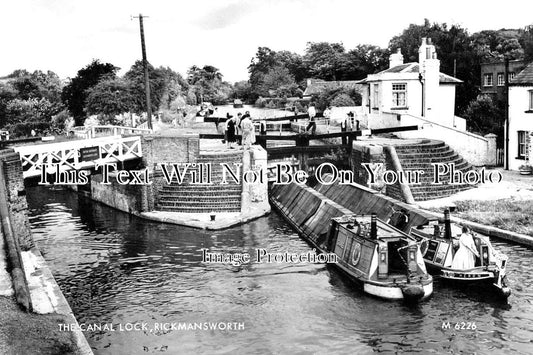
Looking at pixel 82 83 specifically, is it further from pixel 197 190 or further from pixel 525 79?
pixel 525 79

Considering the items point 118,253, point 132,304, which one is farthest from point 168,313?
point 118,253

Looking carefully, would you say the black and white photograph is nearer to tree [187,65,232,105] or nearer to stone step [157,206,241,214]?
stone step [157,206,241,214]

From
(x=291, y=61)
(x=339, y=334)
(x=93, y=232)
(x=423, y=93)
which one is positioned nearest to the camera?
(x=339, y=334)

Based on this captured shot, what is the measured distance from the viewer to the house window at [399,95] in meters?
44.5

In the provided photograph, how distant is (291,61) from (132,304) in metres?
85.5

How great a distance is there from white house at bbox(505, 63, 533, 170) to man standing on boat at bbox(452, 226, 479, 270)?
58.9ft

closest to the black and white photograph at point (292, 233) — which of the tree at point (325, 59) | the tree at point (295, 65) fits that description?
the tree at point (325, 59)

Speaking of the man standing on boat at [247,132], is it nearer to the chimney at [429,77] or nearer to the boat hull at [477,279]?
the chimney at [429,77]

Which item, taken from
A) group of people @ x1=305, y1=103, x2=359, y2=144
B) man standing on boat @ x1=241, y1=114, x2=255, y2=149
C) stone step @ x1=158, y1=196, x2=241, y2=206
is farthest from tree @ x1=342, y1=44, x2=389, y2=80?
stone step @ x1=158, y1=196, x2=241, y2=206

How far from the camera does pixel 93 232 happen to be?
31734 millimetres

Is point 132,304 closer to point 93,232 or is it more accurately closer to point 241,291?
point 241,291

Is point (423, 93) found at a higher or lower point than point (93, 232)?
higher

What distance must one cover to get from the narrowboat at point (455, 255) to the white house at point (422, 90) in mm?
22771

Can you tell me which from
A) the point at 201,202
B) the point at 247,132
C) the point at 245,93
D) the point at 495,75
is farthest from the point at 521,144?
the point at 245,93
